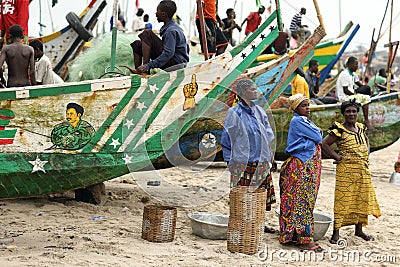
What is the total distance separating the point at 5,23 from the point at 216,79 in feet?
10.9

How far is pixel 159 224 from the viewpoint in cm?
507

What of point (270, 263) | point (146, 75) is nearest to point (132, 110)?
point (146, 75)

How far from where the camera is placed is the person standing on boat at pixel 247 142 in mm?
5090

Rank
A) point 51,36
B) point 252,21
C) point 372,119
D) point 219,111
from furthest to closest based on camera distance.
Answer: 1. point 252,21
2. point 51,36
3. point 372,119
4. point 219,111

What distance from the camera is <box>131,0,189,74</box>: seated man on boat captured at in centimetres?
579

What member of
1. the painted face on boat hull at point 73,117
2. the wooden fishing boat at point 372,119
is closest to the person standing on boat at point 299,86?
the wooden fishing boat at point 372,119

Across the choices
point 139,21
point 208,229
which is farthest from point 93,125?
point 139,21

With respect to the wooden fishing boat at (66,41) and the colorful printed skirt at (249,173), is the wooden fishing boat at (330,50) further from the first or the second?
the colorful printed skirt at (249,173)

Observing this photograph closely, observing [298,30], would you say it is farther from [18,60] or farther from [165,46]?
[18,60]

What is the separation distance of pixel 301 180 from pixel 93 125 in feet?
6.51

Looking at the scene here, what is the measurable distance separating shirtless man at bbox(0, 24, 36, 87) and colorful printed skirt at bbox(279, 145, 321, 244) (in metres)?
2.75

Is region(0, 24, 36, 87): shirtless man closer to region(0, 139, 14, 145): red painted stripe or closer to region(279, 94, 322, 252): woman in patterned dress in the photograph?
region(0, 139, 14, 145): red painted stripe

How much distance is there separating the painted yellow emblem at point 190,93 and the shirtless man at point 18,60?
61.7 inches

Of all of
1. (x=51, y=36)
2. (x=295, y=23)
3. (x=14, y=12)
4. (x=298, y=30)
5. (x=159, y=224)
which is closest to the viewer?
(x=159, y=224)
